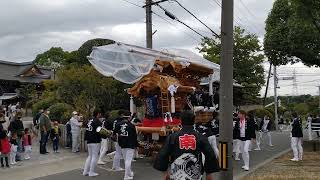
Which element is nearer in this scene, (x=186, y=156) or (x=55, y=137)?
(x=186, y=156)

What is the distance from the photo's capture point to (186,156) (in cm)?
590

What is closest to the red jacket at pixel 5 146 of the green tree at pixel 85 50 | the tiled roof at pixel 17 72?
the green tree at pixel 85 50

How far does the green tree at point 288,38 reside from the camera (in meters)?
21.7

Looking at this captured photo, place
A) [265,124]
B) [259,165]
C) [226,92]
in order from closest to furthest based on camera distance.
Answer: [226,92]
[259,165]
[265,124]

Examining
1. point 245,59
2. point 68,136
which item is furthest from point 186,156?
point 245,59

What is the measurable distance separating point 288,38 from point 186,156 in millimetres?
18068

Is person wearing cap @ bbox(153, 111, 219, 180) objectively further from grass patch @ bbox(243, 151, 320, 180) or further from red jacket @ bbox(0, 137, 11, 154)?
red jacket @ bbox(0, 137, 11, 154)

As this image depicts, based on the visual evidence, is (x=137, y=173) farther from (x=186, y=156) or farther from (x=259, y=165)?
(x=186, y=156)

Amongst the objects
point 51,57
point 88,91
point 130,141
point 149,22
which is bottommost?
point 130,141

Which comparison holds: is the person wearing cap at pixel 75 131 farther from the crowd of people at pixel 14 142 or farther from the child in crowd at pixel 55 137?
the crowd of people at pixel 14 142

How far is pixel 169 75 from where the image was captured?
51.2ft

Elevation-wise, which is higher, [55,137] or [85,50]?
[85,50]

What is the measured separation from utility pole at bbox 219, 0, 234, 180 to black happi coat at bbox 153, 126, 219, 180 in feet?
8.56

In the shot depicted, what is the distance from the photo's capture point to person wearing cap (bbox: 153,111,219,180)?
591cm
